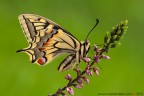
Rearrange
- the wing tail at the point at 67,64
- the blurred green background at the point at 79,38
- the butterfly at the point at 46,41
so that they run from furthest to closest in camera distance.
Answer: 1. the blurred green background at the point at 79,38
2. the butterfly at the point at 46,41
3. the wing tail at the point at 67,64

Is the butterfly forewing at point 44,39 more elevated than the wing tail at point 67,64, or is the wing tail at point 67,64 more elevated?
the butterfly forewing at point 44,39

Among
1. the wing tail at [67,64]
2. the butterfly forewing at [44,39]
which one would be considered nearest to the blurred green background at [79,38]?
the butterfly forewing at [44,39]

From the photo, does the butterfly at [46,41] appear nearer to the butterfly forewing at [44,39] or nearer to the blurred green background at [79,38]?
the butterfly forewing at [44,39]

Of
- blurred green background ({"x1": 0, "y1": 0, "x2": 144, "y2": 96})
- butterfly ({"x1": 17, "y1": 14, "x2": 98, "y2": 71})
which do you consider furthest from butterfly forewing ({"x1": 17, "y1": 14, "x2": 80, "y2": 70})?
blurred green background ({"x1": 0, "y1": 0, "x2": 144, "y2": 96})
